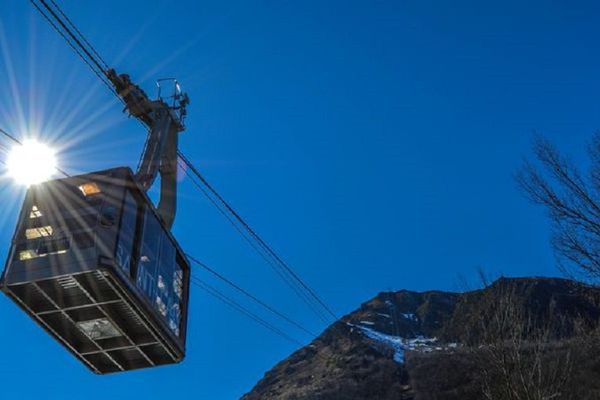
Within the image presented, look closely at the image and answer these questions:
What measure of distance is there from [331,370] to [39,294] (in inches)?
3452

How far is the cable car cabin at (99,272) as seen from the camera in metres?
10.9

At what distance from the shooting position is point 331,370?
312ft

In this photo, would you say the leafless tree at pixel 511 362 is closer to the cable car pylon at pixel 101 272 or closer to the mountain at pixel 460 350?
the mountain at pixel 460 350

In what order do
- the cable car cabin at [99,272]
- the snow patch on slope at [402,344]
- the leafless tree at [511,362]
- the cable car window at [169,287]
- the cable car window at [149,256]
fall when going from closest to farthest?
1. the cable car cabin at [99,272]
2. the cable car window at [149,256]
3. the cable car window at [169,287]
4. the leafless tree at [511,362]
5. the snow patch on slope at [402,344]

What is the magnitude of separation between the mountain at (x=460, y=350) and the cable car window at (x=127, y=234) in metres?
9.80

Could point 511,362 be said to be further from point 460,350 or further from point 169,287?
point 460,350

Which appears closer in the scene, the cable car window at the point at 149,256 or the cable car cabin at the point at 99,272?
the cable car cabin at the point at 99,272

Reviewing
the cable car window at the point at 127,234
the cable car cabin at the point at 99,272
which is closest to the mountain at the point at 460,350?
the cable car cabin at the point at 99,272

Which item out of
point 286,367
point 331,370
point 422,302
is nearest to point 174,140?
point 331,370

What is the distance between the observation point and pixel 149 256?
12.4 meters

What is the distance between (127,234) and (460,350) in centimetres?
4743

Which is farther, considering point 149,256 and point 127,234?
point 149,256

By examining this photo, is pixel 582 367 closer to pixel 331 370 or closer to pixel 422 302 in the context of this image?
pixel 331 370

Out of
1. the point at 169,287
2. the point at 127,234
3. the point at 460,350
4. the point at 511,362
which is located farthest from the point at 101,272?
the point at 460,350
